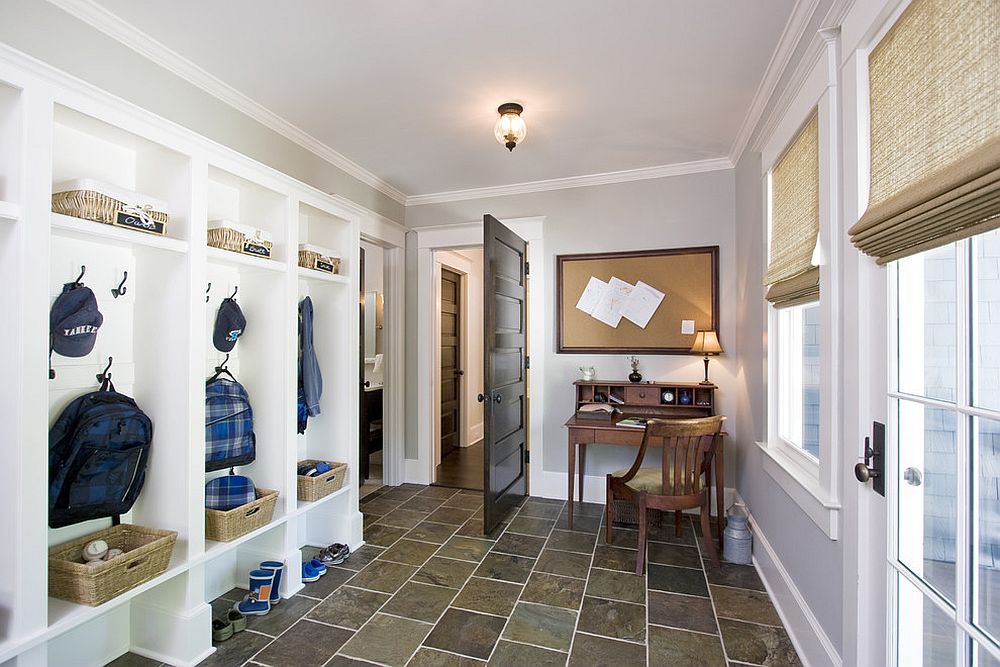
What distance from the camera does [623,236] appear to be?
12.6ft

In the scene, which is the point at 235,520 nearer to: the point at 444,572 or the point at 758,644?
the point at 444,572

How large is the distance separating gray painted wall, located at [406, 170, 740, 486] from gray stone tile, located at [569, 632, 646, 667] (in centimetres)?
177

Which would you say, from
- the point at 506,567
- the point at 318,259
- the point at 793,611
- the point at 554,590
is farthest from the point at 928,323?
the point at 318,259

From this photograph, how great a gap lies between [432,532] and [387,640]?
119 cm

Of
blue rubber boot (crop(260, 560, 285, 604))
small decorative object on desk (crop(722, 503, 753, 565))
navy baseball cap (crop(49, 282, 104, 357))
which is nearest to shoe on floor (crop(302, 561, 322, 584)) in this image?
blue rubber boot (crop(260, 560, 285, 604))

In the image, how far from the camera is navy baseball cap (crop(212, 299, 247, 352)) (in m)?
2.45

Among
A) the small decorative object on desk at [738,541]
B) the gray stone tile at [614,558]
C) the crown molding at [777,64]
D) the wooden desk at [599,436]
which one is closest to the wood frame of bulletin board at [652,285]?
the wooden desk at [599,436]

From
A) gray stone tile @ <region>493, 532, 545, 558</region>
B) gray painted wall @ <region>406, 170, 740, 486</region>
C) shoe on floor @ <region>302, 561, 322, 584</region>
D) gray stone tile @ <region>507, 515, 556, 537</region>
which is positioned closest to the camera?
shoe on floor @ <region>302, 561, 322, 584</region>

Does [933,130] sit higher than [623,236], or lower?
lower

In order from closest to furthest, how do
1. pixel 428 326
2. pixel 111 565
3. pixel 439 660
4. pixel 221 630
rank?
1. pixel 111 565
2. pixel 439 660
3. pixel 221 630
4. pixel 428 326

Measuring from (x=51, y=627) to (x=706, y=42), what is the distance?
3274 millimetres

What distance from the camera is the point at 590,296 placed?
12.8 ft

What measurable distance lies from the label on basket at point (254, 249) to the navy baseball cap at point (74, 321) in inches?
24.7

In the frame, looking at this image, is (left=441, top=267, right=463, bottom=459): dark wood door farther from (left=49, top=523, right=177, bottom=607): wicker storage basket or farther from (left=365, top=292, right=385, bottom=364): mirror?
(left=49, top=523, right=177, bottom=607): wicker storage basket
